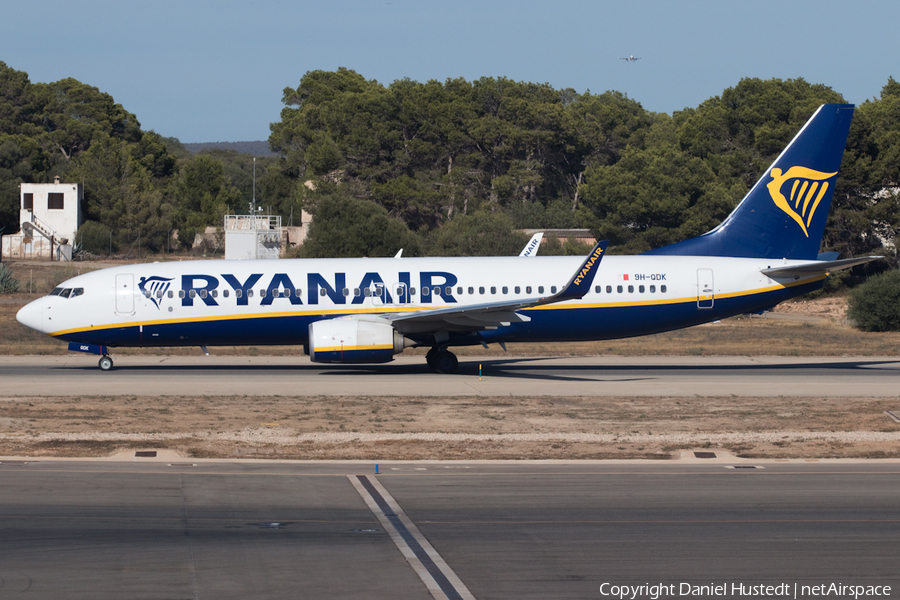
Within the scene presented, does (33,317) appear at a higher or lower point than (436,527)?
higher

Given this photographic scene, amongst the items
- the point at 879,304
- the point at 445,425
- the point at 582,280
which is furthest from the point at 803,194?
the point at 445,425

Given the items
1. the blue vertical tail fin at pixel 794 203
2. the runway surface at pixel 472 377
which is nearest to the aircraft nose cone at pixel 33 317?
the runway surface at pixel 472 377

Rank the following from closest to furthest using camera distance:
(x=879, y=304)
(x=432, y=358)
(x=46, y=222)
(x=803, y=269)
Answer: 1. (x=803, y=269)
2. (x=432, y=358)
3. (x=879, y=304)
4. (x=46, y=222)

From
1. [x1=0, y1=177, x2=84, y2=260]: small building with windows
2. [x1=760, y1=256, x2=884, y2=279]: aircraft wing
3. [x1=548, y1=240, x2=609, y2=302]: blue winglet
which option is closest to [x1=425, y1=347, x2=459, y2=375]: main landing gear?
[x1=548, y1=240, x2=609, y2=302]: blue winglet

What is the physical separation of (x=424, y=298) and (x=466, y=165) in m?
62.9

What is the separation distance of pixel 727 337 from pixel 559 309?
16.7 meters

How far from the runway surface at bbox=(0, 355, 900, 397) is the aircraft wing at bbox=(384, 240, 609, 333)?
158 cm

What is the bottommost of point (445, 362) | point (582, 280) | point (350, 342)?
point (445, 362)

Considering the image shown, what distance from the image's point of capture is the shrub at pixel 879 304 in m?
43.8

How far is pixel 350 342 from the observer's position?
26.6m

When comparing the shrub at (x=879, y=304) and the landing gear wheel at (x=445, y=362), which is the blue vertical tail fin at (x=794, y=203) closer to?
the landing gear wheel at (x=445, y=362)

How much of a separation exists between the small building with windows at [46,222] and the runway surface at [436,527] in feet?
281

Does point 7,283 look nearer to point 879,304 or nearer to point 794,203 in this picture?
point 794,203

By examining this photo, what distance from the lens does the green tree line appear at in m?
65.3
